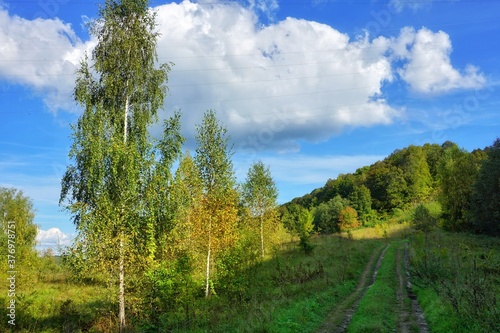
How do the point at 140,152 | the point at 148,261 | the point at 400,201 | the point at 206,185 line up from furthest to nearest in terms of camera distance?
the point at 400,201
the point at 206,185
the point at 140,152
the point at 148,261

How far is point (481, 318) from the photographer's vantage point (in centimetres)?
1006

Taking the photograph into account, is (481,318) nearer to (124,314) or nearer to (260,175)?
(124,314)

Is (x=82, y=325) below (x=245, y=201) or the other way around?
below

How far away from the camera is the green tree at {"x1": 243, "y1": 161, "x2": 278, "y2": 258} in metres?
44.2

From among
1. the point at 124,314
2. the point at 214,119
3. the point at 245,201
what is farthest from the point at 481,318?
the point at 245,201

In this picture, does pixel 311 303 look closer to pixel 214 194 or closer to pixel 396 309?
pixel 396 309

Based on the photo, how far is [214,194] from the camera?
2447cm

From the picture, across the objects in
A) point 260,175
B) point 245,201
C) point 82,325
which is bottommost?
point 82,325

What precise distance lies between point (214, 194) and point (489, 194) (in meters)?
35.7

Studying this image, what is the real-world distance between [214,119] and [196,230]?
924 cm

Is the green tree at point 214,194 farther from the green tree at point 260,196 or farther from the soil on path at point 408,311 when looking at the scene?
the green tree at point 260,196

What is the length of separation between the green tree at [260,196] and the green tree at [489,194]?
2626 centimetres

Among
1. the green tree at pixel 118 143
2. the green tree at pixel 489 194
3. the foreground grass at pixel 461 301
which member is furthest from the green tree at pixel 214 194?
the green tree at pixel 489 194

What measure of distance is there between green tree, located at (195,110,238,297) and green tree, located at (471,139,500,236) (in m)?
32.7
